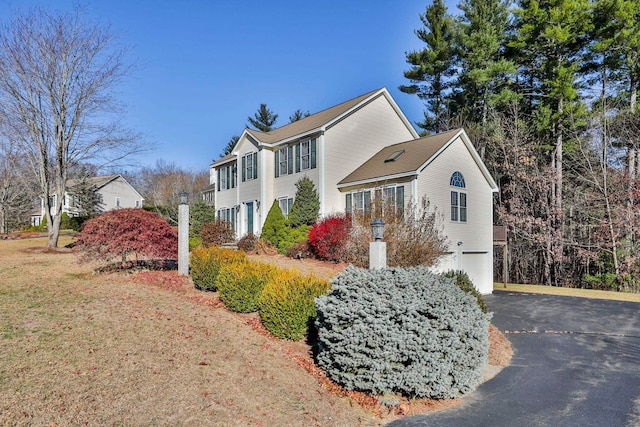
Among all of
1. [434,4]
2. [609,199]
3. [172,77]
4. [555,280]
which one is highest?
[434,4]

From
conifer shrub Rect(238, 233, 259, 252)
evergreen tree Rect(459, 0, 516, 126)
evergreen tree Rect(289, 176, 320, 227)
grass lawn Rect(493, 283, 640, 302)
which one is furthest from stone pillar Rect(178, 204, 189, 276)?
evergreen tree Rect(459, 0, 516, 126)

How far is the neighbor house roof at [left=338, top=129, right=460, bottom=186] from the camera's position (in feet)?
51.5

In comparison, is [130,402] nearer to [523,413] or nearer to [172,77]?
[523,413]

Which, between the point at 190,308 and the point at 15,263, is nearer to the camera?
the point at 190,308

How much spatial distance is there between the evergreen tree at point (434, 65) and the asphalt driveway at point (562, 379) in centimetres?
2040

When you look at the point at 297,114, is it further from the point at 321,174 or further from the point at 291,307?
the point at 291,307

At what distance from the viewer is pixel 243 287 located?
8.38m

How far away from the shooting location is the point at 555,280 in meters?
23.9

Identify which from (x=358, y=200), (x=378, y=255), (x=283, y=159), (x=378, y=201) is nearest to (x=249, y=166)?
(x=283, y=159)

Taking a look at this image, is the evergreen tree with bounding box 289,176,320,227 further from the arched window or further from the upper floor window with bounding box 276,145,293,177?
the arched window

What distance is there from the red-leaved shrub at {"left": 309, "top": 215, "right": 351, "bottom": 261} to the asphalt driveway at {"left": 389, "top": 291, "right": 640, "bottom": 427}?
227 inches

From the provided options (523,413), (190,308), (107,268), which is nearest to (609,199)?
(523,413)

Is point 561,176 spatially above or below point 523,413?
above

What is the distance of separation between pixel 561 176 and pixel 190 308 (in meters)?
23.5
